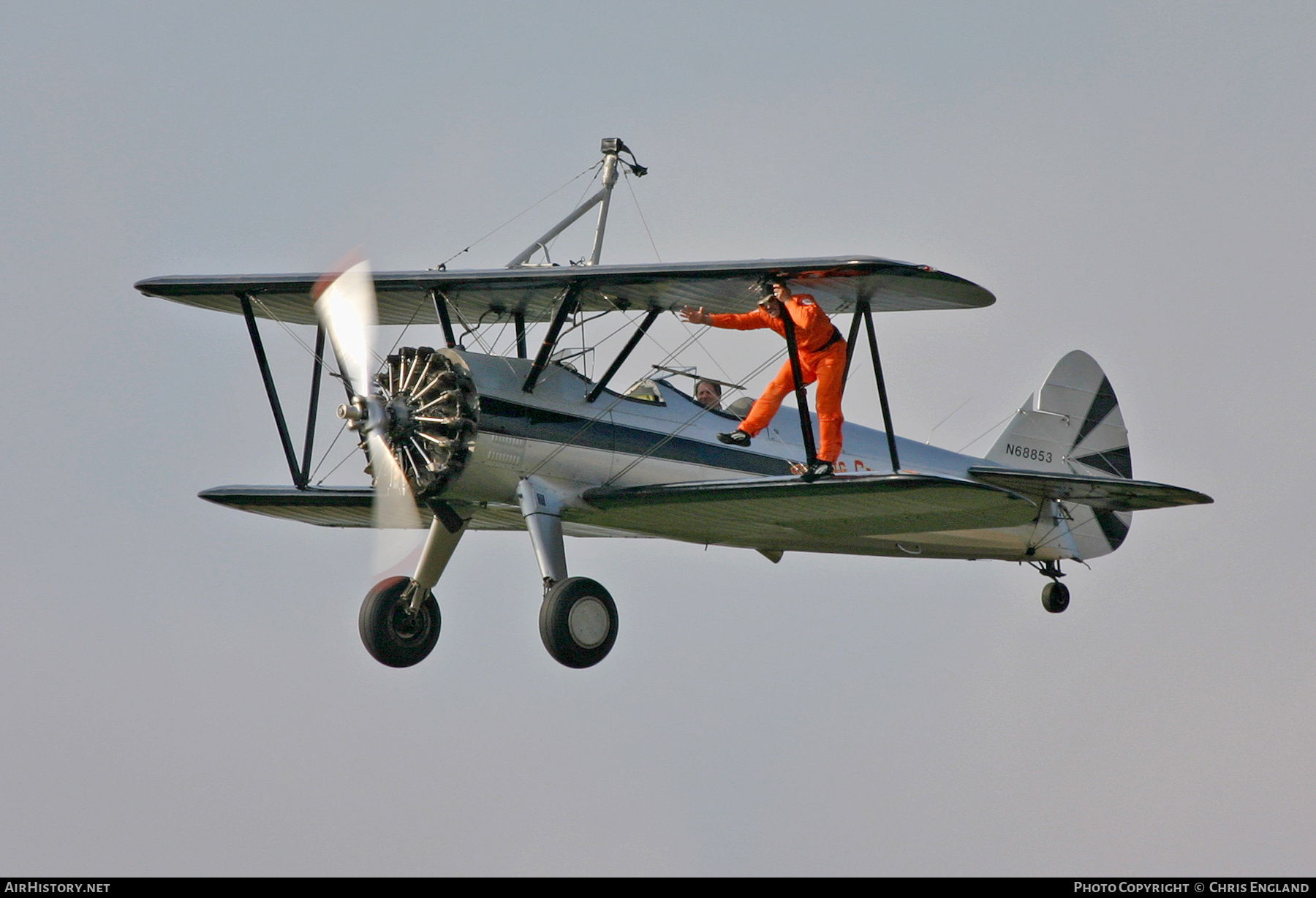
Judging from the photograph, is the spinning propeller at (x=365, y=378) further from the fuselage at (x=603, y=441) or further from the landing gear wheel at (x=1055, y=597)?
the landing gear wheel at (x=1055, y=597)

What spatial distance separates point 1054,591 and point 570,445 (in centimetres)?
639

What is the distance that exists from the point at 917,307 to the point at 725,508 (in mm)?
2321

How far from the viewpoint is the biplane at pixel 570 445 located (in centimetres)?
1377

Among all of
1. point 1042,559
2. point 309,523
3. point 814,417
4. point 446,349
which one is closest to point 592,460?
point 446,349

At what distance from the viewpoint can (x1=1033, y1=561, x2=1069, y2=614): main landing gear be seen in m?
18.4

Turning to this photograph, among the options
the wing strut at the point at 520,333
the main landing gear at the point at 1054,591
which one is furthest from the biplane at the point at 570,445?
the main landing gear at the point at 1054,591

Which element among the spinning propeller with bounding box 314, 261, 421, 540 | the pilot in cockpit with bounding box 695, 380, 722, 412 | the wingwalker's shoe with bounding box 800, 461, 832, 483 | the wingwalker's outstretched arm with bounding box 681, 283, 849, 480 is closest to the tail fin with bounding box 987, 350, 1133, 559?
the pilot in cockpit with bounding box 695, 380, 722, 412

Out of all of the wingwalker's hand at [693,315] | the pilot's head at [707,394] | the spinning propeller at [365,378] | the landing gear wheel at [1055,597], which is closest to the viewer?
the spinning propeller at [365,378]

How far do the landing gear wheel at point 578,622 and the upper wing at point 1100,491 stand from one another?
13.4 ft

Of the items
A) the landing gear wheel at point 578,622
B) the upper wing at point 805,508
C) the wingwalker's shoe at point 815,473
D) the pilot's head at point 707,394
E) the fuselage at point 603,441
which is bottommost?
the landing gear wheel at point 578,622

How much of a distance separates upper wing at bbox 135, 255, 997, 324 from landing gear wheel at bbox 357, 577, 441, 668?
2.51 meters

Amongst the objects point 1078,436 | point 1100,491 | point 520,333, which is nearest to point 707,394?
point 520,333

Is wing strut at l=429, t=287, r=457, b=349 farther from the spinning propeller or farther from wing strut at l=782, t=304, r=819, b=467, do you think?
wing strut at l=782, t=304, r=819, b=467

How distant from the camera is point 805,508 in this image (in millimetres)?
14219
